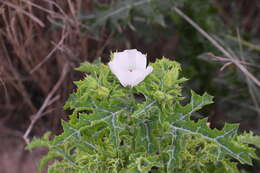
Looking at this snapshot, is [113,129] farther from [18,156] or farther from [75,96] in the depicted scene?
[18,156]

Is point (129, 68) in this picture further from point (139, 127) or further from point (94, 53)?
point (94, 53)

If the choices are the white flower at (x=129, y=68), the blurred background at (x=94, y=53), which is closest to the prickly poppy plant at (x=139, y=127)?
the white flower at (x=129, y=68)

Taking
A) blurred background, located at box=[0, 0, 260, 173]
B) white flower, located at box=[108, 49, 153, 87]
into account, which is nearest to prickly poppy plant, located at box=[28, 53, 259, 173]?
white flower, located at box=[108, 49, 153, 87]

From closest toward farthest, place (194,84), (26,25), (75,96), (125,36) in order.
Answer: (75,96), (26,25), (194,84), (125,36)

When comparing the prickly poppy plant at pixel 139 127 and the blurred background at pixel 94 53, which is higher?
the blurred background at pixel 94 53

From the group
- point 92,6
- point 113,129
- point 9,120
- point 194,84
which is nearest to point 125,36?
point 92,6

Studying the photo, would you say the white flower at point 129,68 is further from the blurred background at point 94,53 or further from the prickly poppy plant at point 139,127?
the blurred background at point 94,53

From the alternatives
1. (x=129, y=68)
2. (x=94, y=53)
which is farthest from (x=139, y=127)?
(x=94, y=53)
